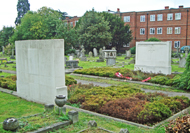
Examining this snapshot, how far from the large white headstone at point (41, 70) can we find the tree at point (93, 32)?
107 ft

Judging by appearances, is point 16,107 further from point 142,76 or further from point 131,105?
point 142,76

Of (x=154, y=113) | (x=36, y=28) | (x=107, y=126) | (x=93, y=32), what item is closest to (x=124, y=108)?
(x=154, y=113)

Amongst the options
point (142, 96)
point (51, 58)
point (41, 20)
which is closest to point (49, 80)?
point (51, 58)

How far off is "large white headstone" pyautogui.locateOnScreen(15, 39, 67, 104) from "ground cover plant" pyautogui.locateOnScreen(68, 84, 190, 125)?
38.3 inches

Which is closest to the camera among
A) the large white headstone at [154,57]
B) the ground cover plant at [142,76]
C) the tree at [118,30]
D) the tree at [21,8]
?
the ground cover plant at [142,76]

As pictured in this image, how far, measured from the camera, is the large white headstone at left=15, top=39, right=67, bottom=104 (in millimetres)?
8766

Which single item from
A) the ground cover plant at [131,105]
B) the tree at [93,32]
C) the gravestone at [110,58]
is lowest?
the ground cover plant at [131,105]

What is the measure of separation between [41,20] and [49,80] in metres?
42.5

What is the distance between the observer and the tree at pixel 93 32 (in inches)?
1681

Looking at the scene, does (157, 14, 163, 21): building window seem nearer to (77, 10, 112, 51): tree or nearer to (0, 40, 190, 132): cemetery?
(77, 10, 112, 51): tree

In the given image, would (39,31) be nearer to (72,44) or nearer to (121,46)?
(72,44)

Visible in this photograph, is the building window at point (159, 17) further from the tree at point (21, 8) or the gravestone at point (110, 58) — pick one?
the tree at point (21, 8)

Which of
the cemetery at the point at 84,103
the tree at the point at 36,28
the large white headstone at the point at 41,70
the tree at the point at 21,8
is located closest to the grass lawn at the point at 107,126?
the cemetery at the point at 84,103

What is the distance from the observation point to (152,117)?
684 cm
